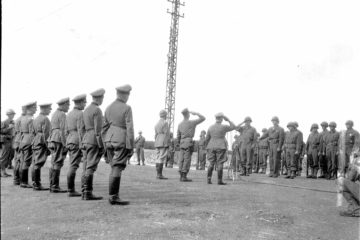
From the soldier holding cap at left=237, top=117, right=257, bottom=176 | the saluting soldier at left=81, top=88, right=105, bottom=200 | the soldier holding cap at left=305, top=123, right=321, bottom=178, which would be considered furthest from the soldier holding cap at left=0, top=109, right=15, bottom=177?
the soldier holding cap at left=305, top=123, right=321, bottom=178

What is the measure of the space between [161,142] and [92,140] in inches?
187

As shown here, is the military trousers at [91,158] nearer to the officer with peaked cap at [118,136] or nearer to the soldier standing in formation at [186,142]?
the officer with peaked cap at [118,136]

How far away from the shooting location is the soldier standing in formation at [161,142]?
1188 centimetres

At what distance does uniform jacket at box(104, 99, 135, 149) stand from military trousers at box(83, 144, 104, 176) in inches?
22.2

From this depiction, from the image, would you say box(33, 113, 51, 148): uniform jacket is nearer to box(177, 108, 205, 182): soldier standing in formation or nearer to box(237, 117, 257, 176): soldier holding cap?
box(177, 108, 205, 182): soldier standing in formation

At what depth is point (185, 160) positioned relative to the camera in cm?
1143

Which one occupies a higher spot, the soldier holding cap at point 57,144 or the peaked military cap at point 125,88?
the peaked military cap at point 125,88

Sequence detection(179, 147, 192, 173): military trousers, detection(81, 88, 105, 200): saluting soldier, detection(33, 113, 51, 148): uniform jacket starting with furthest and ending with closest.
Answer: detection(179, 147, 192, 173): military trousers < detection(33, 113, 51, 148): uniform jacket < detection(81, 88, 105, 200): saluting soldier

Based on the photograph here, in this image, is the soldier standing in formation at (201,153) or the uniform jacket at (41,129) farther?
the soldier standing in formation at (201,153)

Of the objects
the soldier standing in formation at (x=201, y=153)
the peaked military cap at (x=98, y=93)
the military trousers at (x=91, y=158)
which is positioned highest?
the peaked military cap at (x=98, y=93)

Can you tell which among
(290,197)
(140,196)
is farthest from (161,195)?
(290,197)

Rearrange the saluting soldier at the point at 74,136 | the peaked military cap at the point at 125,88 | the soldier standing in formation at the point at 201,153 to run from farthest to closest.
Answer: the soldier standing in formation at the point at 201,153 → the saluting soldier at the point at 74,136 → the peaked military cap at the point at 125,88

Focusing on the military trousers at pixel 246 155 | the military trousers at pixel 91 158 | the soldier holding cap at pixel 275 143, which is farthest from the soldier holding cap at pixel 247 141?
the military trousers at pixel 91 158

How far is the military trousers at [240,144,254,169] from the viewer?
15.9 metres
